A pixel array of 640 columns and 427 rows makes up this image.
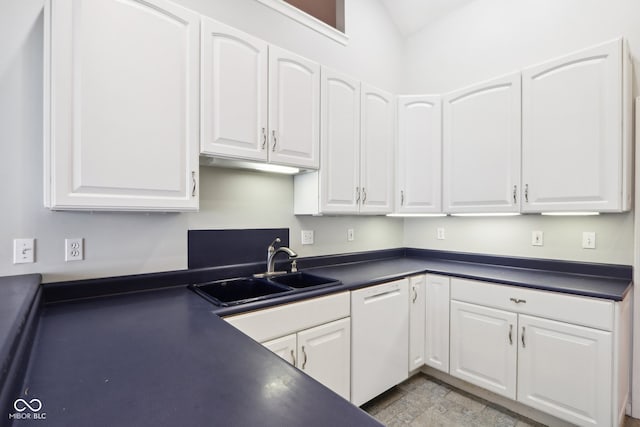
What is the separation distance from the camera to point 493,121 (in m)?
2.36

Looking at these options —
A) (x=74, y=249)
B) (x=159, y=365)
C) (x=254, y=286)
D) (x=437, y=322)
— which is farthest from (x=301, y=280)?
(x=159, y=365)

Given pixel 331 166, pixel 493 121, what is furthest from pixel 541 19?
pixel 331 166

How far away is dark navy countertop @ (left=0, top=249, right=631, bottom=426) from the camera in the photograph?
25.2 inches

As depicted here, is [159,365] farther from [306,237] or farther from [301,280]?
[306,237]

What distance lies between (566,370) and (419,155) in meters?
1.77

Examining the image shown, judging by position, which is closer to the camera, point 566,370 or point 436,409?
point 566,370

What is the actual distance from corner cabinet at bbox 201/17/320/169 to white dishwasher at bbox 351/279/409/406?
3.24 feet

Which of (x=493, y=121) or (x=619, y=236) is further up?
(x=493, y=121)

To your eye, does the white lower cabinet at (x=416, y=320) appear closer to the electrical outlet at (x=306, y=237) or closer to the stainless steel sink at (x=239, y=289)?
the electrical outlet at (x=306, y=237)

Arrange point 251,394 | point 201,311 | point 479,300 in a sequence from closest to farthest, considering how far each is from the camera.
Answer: point 251,394, point 201,311, point 479,300

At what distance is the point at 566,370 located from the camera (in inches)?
71.4

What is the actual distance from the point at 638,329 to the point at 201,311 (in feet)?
8.60

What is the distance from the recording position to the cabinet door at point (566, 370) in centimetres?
171

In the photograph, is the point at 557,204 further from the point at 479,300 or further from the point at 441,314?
the point at 441,314
